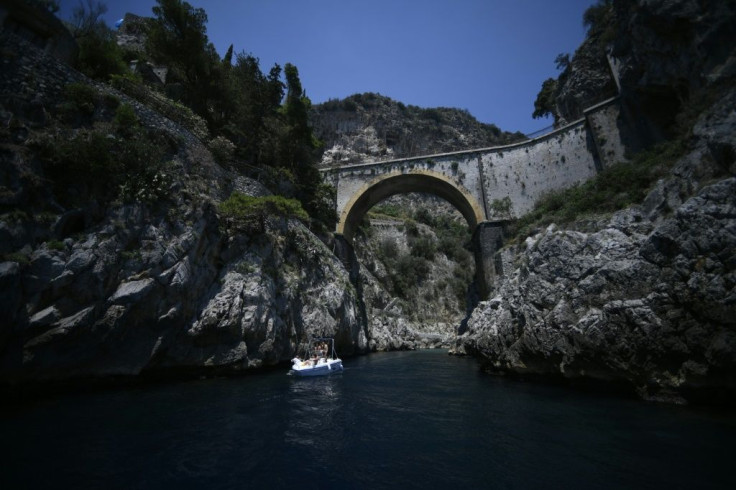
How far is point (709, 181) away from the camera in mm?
8758

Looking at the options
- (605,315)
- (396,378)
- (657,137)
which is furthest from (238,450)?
(657,137)

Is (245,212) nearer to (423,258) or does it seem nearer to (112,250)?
(112,250)

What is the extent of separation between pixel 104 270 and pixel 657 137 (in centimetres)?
2567

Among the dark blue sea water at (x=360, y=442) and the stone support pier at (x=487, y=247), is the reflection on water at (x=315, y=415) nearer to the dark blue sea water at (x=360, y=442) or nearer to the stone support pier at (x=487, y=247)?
the dark blue sea water at (x=360, y=442)

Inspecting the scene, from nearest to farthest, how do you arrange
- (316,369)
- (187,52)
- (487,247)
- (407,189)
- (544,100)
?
(316,369)
(187,52)
(487,247)
(407,189)
(544,100)

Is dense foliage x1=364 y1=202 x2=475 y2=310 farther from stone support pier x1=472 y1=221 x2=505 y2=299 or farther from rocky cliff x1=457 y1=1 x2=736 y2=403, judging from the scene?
rocky cliff x1=457 y1=1 x2=736 y2=403

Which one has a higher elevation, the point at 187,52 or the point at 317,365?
the point at 187,52

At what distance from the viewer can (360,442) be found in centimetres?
636

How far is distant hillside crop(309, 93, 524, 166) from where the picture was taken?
A: 177ft

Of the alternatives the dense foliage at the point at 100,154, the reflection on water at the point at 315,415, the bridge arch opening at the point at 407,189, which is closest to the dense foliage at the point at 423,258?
the bridge arch opening at the point at 407,189

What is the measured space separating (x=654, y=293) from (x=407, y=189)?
21.4 meters

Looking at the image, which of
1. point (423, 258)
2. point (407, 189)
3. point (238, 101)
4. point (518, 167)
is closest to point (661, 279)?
point (518, 167)

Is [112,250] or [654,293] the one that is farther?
[112,250]

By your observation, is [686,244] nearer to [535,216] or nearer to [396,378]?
[396,378]
